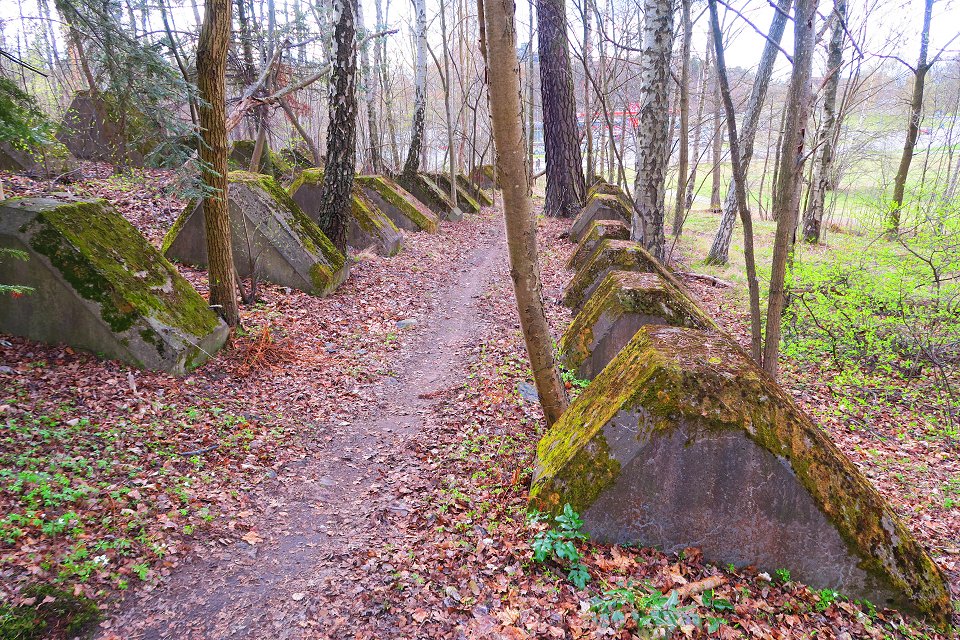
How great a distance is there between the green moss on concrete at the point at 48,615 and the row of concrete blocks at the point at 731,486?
108 inches

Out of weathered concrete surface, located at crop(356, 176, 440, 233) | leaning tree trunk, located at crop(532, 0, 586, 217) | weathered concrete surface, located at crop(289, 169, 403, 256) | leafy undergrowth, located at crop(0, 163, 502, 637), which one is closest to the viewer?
leafy undergrowth, located at crop(0, 163, 502, 637)

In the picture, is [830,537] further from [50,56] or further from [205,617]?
[50,56]

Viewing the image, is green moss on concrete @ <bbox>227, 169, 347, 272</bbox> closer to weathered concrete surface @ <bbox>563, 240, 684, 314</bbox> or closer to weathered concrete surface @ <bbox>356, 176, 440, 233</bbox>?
weathered concrete surface @ <bbox>563, 240, 684, 314</bbox>

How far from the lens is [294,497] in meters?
4.32

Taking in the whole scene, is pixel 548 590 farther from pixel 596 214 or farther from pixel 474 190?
pixel 474 190

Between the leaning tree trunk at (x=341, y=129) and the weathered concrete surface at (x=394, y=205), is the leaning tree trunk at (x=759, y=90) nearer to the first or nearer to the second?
the leaning tree trunk at (x=341, y=129)

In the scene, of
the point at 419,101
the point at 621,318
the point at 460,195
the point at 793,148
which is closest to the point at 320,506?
the point at 621,318

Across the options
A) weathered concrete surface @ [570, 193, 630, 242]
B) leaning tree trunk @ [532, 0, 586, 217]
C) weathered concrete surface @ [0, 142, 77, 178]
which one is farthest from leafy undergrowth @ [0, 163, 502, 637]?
leaning tree trunk @ [532, 0, 586, 217]

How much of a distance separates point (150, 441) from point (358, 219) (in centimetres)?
823

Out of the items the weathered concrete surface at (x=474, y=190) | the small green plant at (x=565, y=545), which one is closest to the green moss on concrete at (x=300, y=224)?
the small green plant at (x=565, y=545)

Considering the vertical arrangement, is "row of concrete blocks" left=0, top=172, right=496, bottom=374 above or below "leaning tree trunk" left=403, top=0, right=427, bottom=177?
below

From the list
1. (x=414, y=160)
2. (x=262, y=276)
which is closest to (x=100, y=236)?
(x=262, y=276)

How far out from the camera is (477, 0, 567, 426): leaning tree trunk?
353 centimetres

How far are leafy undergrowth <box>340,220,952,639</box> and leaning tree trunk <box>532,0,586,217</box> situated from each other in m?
15.6
